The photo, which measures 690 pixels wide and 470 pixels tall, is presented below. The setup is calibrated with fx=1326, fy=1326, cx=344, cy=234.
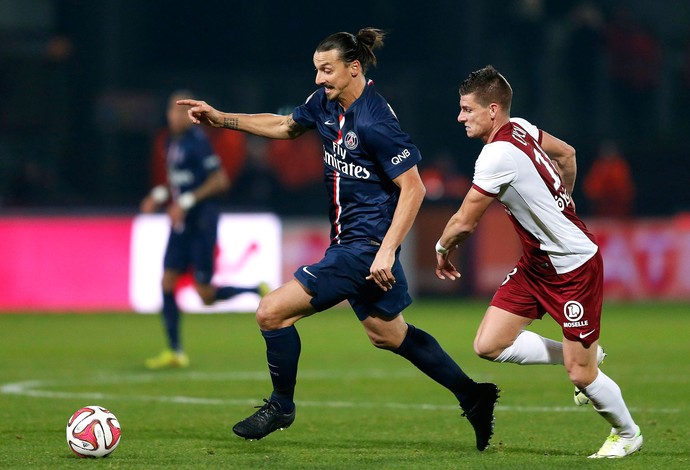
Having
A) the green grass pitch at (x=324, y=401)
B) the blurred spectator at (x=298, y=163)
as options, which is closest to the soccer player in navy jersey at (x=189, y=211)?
the green grass pitch at (x=324, y=401)

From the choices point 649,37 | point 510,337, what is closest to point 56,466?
point 510,337

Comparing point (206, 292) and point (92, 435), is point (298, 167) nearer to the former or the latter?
point (206, 292)

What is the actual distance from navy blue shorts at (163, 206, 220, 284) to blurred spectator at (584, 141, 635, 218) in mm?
11964

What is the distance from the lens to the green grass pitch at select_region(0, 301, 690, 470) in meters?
6.86

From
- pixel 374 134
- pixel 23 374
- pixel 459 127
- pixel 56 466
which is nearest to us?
pixel 56 466

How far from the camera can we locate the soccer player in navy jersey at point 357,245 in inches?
277

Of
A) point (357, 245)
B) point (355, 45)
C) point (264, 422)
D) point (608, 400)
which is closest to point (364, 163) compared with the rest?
point (357, 245)

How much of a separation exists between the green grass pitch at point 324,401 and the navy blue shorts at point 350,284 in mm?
776

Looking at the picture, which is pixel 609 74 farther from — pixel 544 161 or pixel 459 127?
pixel 544 161

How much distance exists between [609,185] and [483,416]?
1635 cm

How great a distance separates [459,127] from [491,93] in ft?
61.0

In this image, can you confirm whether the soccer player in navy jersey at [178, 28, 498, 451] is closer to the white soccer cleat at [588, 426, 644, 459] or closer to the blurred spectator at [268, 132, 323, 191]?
the white soccer cleat at [588, 426, 644, 459]

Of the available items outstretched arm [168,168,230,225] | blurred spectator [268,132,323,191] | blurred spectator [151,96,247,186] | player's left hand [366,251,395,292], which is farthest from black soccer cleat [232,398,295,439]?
blurred spectator [268,132,323,191]

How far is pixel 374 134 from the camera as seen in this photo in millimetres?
7016
